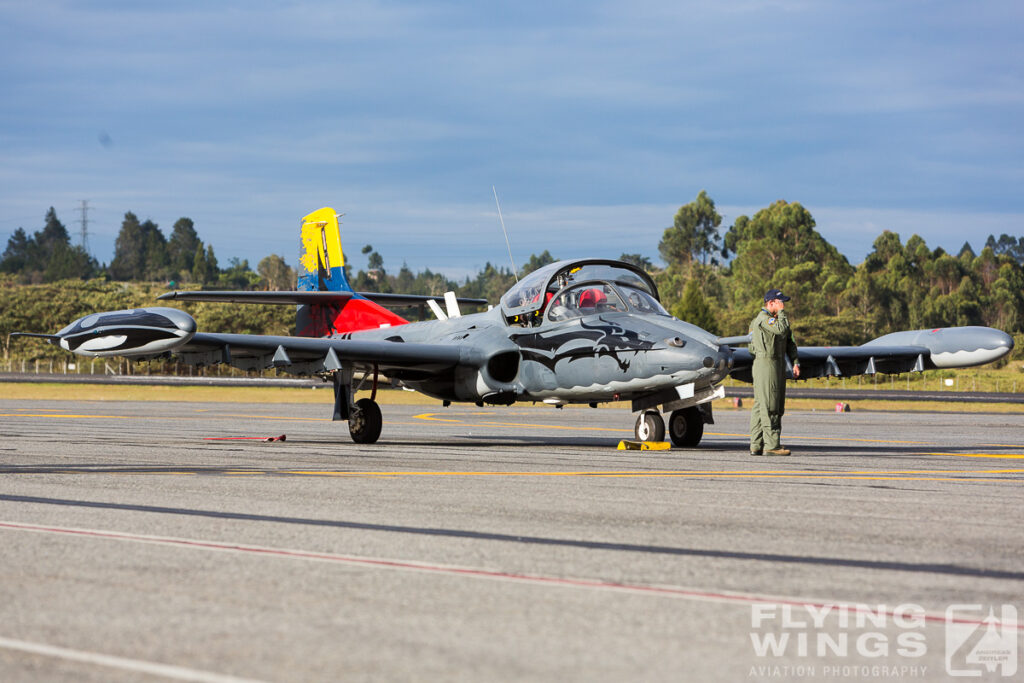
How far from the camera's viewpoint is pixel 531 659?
14.3ft

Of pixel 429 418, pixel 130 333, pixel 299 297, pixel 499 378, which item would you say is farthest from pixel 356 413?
pixel 429 418

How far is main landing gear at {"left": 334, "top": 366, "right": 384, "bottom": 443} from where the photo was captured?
20.3 metres

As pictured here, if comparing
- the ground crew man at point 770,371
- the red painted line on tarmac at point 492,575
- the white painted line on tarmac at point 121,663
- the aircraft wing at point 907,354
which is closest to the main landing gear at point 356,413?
the aircraft wing at point 907,354

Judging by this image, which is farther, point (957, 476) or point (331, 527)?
point (957, 476)

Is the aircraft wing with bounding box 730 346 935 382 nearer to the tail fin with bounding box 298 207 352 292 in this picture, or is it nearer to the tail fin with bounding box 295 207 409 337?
the tail fin with bounding box 295 207 409 337

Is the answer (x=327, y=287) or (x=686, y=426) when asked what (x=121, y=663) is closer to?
(x=686, y=426)

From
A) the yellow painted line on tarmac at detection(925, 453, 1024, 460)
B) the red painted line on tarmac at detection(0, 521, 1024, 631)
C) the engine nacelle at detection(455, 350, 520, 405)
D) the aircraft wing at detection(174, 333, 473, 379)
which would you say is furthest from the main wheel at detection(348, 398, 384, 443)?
the red painted line on tarmac at detection(0, 521, 1024, 631)

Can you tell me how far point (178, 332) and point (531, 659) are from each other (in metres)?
14.2

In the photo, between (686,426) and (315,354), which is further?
(315,354)

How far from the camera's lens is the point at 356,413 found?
20.4 metres

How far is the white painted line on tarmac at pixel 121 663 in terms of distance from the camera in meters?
4.06

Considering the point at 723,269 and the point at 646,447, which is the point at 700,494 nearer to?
the point at 646,447

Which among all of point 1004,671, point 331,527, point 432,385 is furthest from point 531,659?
point 432,385

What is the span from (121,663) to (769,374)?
12666 mm
